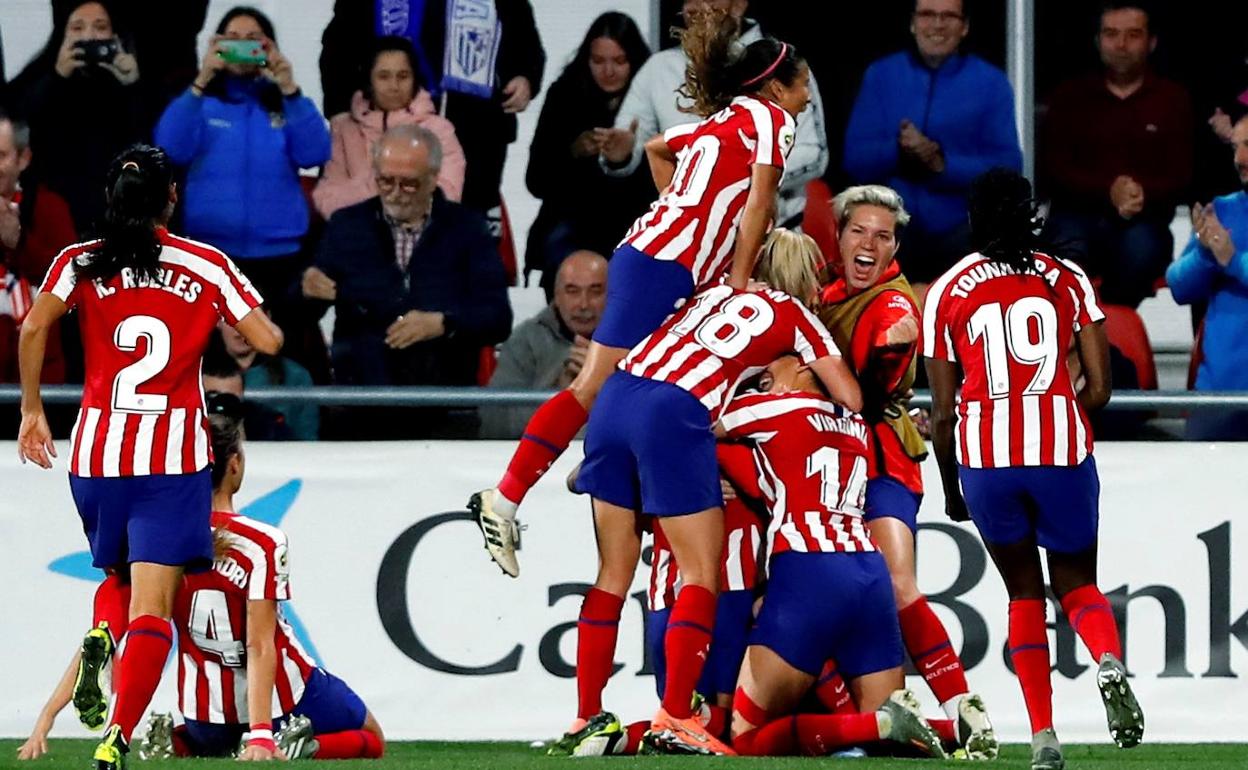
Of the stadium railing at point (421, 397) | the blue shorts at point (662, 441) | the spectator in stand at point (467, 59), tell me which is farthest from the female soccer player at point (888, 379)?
the spectator in stand at point (467, 59)

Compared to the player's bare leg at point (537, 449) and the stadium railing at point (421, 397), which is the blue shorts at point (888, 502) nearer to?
the player's bare leg at point (537, 449)

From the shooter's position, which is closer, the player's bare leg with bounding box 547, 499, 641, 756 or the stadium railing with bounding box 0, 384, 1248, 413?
the player's bare leg with bounding box 547, 499, 641, 756

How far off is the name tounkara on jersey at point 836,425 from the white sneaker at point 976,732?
2.63 feet

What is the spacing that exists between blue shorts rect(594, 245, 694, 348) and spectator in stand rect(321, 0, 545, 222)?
2884 millimetres

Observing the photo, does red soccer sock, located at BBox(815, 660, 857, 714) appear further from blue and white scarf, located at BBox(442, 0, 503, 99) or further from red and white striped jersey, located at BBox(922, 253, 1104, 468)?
blue and white scarf, located at BBox(442, 0, 503, 99)

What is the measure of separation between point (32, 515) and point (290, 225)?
4.90 feet

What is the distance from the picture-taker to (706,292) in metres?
6.32

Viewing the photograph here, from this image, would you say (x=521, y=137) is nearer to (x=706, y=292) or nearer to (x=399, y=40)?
(x=399, y=40)

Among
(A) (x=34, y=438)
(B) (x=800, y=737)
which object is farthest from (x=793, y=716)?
(A) (x=34, y=438)

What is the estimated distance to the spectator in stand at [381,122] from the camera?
8.95 metres

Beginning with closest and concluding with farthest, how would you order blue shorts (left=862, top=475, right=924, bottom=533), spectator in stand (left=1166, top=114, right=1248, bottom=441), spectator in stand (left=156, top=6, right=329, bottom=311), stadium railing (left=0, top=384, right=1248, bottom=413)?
blue shorts (left=862, top=475, right=924, bottom=533)
stadium railing (left=0, top=384, right=1248, bottom=413)
spectator in stand (left=1166, top=114, right=1248, bottom=441)
spectator in stand (left=156, top=6, right=329, bottom=311)

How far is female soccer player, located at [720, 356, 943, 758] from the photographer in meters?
6.38

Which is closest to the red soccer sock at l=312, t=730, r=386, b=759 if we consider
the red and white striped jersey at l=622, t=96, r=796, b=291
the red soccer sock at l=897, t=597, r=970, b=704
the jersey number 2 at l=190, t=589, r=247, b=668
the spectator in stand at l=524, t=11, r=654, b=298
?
the jersey number 2 at l=190, t=589, r=247, b=668

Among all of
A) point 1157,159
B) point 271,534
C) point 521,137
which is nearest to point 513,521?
point 271,534
